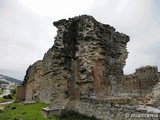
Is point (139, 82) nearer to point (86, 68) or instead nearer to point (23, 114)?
point (86, 68)

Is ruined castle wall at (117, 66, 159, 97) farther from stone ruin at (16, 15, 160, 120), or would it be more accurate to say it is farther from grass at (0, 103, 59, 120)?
grass at (0, 103, 59, 120)

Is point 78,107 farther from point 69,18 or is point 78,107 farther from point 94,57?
point 69,18

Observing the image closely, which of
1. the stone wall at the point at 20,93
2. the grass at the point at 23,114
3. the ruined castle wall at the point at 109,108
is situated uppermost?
the stone wall at the point at 20,93

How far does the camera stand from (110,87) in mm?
14227

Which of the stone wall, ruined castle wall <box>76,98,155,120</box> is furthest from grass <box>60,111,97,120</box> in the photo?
the stone wall

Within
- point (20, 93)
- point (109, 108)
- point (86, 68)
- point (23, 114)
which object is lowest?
point (23, 114)

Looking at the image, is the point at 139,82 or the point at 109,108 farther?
the point at 139,82

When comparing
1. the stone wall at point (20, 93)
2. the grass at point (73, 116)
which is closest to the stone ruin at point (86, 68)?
the grass at point (73, 116)

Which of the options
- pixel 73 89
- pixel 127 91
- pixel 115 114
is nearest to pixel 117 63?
pixel 127 91

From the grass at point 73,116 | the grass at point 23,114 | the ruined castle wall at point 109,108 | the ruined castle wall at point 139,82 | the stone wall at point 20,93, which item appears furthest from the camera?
the stone wall at point 20,93

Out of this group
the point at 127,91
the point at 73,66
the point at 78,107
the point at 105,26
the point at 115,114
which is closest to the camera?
the point at 115,114

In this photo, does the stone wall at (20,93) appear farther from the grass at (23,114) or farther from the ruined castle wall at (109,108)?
the ruined castle wall at (109,108)

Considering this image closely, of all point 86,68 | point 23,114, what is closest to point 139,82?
point 86,68

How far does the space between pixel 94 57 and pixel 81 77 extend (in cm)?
139
